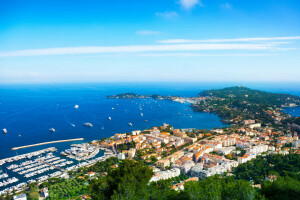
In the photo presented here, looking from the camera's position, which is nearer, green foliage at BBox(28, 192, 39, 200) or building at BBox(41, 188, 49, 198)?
green foliage at BBox(28, 192, 39, 200)

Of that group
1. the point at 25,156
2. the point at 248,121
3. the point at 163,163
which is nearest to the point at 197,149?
the point at 163,163

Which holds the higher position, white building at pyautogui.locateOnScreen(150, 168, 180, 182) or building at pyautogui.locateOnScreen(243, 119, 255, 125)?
building at pyautogui.locateOnScreen(243, 119, 255, 125)

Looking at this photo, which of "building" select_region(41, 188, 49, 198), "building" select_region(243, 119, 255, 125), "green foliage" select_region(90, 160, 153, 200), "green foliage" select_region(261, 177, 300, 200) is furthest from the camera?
"building" select_region(243, 119, 255, 125)

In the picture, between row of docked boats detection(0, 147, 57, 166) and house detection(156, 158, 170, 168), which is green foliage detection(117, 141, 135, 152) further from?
row of docked boats detection(0, 147, 57, 166)

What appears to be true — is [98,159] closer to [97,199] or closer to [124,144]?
[124,144]

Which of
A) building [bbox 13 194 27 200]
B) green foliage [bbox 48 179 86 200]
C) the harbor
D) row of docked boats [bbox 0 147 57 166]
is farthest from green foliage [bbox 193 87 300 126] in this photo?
building [bbox 13 194 27 200]

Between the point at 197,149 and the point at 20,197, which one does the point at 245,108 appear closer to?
the point at 197,149

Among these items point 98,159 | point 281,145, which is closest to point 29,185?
point 98,159

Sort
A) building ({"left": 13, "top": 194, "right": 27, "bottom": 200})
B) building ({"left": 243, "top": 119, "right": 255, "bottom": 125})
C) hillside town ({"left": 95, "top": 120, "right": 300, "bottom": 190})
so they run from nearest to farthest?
building ({"left": 13, "top": 194, "right": 27, "bottom": 200}), hillside town ({"left": 95, "top": 120, "right": 300, "bottom": 190}), building ({"left": 243, "top": 119, "right": 255, "bottom": 125})

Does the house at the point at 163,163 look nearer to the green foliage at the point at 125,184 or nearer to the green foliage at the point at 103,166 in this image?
the green foliage at the point at 103,166

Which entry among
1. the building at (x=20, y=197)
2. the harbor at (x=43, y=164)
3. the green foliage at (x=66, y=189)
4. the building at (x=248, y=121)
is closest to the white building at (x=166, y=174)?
the green foliage at (x=66, y=189)

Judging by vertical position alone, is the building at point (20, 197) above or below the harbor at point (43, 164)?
above
